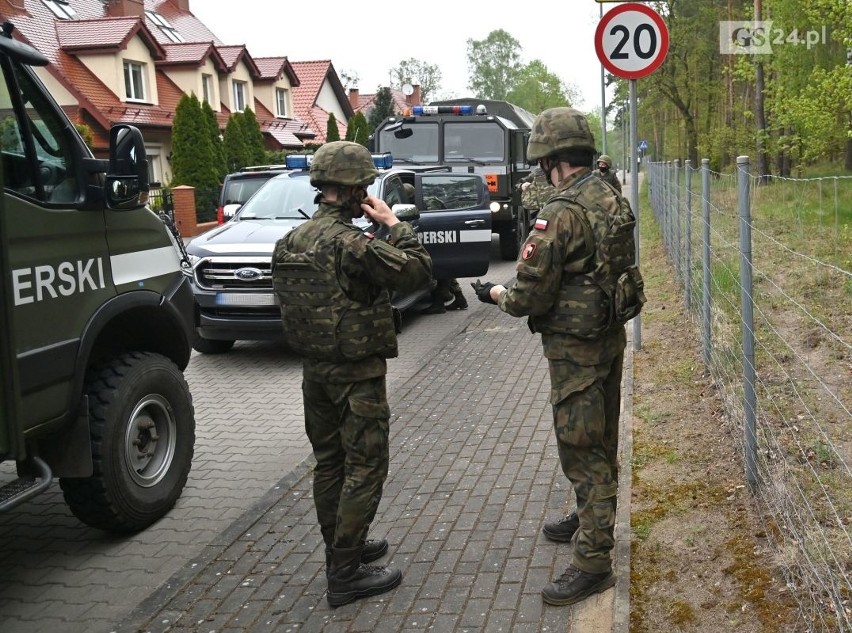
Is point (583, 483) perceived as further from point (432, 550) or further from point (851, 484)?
point (851, 484)

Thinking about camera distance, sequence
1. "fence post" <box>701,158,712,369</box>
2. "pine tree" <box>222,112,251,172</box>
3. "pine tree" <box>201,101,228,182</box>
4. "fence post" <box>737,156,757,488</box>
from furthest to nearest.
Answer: "pine tree" <box>222,112,251,172</box> → "pine tree" <box>201,101,228,182</box> → "fence post" <box>701,158,712,369</box> → "fence post" <box>737,156,757,488</box>

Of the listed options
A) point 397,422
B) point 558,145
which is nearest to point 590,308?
point 558,145

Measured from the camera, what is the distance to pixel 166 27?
131 ft

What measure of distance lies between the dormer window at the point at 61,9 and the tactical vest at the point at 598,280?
3414 cm

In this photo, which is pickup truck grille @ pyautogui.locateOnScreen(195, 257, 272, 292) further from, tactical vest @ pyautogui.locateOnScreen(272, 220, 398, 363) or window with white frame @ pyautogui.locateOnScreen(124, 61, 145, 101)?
window with white frame @ pyautogui.locateOnScreen(124, 61, 145, 101)

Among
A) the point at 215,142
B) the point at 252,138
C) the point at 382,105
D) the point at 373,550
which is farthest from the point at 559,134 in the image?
the point at 382,105

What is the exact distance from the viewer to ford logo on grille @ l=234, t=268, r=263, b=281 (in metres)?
8.50

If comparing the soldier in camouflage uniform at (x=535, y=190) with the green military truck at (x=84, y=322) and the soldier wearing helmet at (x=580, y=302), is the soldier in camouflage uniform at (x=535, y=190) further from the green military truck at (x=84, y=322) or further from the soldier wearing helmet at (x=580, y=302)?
the soldier wearing helmet at (x=580, y=302)

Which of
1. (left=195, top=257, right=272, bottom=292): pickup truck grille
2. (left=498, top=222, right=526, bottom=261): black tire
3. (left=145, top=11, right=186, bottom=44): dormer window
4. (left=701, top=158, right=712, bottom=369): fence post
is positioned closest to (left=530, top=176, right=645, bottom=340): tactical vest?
(left=701, top=158, right=712, bottom=369): fence post

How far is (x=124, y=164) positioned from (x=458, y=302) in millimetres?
7608

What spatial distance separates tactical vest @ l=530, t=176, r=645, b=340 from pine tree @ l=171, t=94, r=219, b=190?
25.8 meters

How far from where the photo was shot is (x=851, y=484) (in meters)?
4.33

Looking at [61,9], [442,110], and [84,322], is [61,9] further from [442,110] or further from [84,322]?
[84,322]
